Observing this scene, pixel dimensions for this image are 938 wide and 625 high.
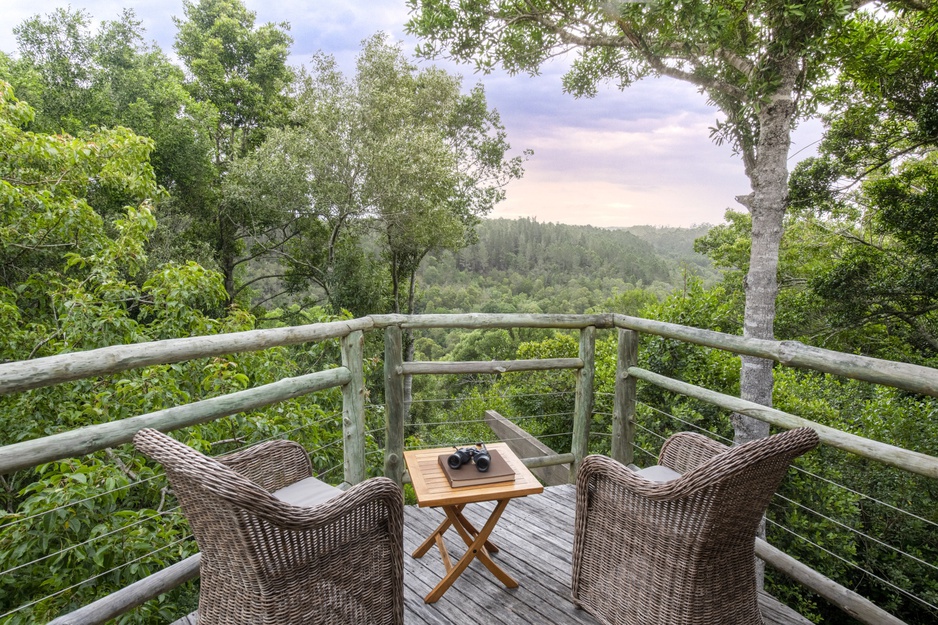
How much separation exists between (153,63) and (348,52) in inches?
185

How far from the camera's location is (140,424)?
5.08 feet

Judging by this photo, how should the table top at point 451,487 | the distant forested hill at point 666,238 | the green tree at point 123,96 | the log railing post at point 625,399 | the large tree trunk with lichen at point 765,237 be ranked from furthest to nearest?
the distant forested hill at point 666,238
the green tree at point 123,96
the large tree trunk with lichen at point 765,237
the log railing post at point 625,399
the table top at point 451,487

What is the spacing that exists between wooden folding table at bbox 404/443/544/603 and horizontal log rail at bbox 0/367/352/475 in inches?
23.5

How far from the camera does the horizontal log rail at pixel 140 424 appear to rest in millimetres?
1299

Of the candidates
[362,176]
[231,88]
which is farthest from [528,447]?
[231,88]

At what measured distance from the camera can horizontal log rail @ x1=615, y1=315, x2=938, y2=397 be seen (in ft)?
4.61

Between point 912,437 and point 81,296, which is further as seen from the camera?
point 912,437

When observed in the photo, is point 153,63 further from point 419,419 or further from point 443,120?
point 419,419

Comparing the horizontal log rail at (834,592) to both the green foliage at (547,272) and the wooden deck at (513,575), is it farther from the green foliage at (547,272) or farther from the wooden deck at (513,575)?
the green foliage at (547,272)

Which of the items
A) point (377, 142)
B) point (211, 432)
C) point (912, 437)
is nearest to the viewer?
point (211, 432)

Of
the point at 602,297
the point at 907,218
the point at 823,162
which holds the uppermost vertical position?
the point at 823,162

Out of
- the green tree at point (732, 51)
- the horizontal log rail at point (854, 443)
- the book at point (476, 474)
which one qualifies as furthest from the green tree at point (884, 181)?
the book at point (476, 474)

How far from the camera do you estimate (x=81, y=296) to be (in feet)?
14.0

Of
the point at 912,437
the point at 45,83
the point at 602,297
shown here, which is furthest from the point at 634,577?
the point at 602,297
